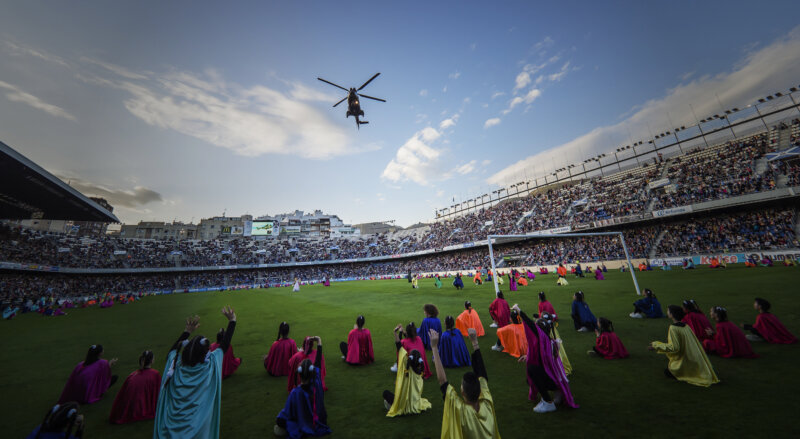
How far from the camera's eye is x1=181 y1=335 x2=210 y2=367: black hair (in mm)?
3188

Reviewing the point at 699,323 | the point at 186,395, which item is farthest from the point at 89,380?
the point at 699,323

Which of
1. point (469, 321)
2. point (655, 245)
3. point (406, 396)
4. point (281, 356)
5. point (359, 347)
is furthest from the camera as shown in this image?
point (655, 245)

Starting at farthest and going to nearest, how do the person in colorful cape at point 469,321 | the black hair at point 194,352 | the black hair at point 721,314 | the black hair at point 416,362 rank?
the person in colorful cape at point 469,321, the black hair at point 721,314, the black hair at point 416,362, the black hair at point 194,352

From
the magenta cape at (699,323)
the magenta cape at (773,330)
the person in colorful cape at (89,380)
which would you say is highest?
the person in colorful cape at (89,380)

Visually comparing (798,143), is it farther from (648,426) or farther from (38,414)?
(38,414)

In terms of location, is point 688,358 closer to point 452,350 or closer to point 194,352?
point 452,350

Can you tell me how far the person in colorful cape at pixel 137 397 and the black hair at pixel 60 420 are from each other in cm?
238

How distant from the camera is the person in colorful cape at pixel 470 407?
275 cm

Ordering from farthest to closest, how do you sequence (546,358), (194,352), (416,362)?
1. (546,358)
2. (416,362)
3. (194,352)

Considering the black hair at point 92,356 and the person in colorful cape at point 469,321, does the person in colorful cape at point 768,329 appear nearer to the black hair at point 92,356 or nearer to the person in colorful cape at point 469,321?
the person in colorful cape at point 469,321

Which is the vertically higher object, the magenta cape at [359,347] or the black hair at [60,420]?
the black hair at [60,420]

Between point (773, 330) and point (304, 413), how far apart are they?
10.4 metres

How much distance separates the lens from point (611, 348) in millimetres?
6453

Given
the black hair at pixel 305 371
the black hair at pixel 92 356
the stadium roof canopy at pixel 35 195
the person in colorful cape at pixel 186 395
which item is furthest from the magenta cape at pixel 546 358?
the stadium roof canopy at pixel 35 195
